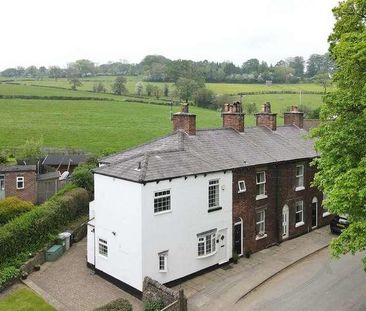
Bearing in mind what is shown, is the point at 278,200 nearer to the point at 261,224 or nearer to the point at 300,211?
the point at 261,224

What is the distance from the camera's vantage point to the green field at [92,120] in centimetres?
6297

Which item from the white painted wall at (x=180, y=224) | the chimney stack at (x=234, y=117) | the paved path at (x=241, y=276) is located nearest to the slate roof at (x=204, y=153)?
the chimney stack at (x=234, y=117)

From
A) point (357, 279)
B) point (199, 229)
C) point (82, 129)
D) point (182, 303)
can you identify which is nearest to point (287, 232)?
point (357, 279)

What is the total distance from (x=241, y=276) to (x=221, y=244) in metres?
2.09

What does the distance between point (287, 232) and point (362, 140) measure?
13779 mm

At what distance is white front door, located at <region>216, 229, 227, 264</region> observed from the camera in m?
22.2

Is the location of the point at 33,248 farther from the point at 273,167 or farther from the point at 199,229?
the point at 273,167

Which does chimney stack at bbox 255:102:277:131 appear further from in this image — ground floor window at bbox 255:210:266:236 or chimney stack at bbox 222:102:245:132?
ground floor window at bbox 255:210:266:236

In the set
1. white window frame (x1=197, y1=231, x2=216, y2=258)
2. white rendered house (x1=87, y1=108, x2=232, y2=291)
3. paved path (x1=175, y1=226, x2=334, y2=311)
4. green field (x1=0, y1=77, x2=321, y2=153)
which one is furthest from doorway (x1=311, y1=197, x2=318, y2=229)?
green field (x1=0, y1=77, x2=321, y2=153)

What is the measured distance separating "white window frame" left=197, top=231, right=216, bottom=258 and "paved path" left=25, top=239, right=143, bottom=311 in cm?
428

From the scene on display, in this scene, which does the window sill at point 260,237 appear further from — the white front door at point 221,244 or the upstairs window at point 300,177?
the upstairs window at point 300,177

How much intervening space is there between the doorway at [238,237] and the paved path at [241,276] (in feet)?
1.84

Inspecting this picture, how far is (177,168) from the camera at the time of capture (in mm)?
20422

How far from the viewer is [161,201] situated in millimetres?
19562
